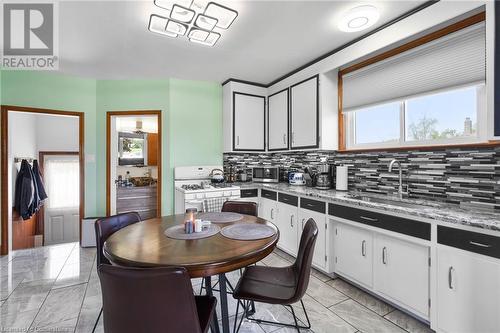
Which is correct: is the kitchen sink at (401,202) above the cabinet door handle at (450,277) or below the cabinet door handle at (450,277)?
above

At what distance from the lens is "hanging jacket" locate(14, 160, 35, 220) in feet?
12.7

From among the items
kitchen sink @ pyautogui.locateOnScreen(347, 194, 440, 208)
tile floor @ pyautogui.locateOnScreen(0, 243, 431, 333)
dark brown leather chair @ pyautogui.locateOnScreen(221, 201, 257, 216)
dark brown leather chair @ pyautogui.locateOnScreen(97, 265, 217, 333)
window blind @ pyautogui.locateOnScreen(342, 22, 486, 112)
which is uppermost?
window blind @ pyautogui.locateOnScreen(342, 22, 486, 112)

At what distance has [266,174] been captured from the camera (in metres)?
3.96

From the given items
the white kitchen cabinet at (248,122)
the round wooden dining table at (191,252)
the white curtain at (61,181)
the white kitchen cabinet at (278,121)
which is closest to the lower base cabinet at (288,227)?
the white kitchen cabinet at (278,121)

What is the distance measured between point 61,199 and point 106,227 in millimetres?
4782

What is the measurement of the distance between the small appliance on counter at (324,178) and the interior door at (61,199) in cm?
509

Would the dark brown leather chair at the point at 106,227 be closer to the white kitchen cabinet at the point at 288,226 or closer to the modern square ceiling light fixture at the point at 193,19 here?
the modern square ceiling light fixture at the point at 193,19

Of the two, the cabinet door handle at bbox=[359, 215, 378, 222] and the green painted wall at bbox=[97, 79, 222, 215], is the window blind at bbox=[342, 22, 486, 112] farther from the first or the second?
the green painted wall at bbox=[97, 79, 222, 215]

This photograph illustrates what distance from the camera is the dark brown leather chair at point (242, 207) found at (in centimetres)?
234

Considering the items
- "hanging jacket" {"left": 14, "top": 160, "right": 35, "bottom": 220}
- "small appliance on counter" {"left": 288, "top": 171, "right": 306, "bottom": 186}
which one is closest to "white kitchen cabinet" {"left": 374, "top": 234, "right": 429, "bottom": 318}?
"small appliance on counter" {"left": 288, "top": 171, "right": 306, "bottom": 186}

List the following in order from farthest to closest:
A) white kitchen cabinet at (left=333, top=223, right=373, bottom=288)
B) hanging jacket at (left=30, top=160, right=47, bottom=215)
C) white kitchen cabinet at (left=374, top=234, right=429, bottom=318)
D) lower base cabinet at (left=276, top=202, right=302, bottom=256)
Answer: hanging jacket at (left=30, top=160, right=47, bottom=215), lower base cabinet at (left=276, top=202, right=302, bottom=256), white kitchen cabinet at (left=333, top=223, right=373, bottom=288), white kitchen cabinet at (left=374, top=234, right=429, bottom=318)

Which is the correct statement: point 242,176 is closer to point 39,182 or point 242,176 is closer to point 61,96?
point 61,96

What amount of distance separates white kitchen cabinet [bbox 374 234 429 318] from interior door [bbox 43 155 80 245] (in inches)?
227

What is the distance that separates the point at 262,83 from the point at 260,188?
1.78 m
